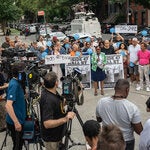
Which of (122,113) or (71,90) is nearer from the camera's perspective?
(122,113)

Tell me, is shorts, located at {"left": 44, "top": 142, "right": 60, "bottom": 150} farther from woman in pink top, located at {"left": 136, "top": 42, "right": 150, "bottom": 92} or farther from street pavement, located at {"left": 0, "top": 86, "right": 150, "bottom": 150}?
woman in pink top, located at {"left": 136, "top": 42, "right": 150, "bottom": 92}

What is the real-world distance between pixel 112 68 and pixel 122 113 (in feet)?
25.4

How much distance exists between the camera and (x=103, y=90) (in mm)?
11625

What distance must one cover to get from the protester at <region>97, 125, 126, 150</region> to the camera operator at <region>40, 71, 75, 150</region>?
5.10 ft

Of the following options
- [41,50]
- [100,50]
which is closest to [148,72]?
[100,50]

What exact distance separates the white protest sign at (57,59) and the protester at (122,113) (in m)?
7.44

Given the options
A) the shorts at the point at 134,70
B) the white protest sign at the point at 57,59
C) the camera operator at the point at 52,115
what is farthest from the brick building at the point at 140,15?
the camera operator at the point at 52,115

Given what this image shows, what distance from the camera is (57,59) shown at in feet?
39.1

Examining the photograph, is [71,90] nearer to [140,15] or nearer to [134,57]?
[134,57]

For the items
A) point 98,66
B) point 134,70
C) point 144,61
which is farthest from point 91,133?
point 134,70

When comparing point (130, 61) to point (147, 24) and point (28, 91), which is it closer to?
point (28, 91)

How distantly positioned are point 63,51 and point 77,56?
35.1 inches

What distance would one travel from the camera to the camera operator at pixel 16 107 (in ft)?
16.1

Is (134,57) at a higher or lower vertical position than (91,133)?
lower
